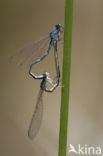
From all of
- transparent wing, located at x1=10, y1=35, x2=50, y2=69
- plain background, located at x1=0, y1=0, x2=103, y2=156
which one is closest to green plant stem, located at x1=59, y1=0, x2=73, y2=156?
transparent wing, located at x1=10, y1=35, x2=50, y2=69

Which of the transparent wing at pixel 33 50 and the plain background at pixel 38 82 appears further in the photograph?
the plain background at pixel 38 82

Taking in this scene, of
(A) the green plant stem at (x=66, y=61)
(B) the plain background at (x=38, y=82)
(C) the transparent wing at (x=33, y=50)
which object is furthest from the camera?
(B) the plain background at (x=38, y=82)

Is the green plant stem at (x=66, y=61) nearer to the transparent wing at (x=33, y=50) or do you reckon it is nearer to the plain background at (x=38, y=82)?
the transparent wing at (x=33, y=50)

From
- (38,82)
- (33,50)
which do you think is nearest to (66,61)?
(33,50)

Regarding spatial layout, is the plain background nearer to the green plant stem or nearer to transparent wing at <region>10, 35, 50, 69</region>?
transparent wing at <region>10, 35, 50, 69</region>

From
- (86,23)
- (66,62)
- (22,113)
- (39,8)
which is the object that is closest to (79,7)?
(86,23)

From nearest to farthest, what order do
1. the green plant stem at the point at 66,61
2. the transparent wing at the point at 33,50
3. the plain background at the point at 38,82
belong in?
the green plant stem at the point at 66,61
the transparent wing at the point at 33,50
the plain background at the point at 38,82

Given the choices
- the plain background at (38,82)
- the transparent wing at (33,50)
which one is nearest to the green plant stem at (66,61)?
the transparent wing at (33,50)

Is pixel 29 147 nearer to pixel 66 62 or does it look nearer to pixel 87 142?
pixel 87 142

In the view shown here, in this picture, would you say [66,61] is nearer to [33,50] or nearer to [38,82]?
[33,50]
